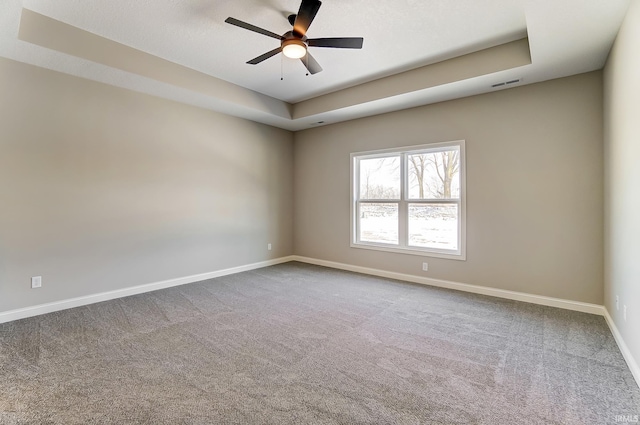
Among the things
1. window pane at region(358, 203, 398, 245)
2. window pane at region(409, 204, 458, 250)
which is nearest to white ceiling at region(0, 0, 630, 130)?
window pane at region(409, 204, 458, 250)

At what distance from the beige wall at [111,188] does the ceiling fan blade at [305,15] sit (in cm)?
282

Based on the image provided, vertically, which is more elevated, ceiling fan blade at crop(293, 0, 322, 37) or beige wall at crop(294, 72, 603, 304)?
ceiling fan blade at crop(293, 0, 322, 37)

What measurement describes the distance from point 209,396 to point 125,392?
1.91 ft

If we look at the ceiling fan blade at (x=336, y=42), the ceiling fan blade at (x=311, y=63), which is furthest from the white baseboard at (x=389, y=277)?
the ceiling fan blade at (x=311, y=63)

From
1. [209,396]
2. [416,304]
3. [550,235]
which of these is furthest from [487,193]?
[209,396]

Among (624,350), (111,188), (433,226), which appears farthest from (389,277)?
(111,188)

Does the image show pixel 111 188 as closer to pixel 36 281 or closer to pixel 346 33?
pixel 36 281

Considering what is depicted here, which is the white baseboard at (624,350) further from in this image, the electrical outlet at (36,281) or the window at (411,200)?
the electrical outlet at (36,281)

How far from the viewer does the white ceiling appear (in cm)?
270

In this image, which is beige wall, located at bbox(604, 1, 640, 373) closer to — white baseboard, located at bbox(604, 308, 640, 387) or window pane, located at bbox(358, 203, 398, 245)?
white baseboard, located at bbox(604, 308, 640, 387)

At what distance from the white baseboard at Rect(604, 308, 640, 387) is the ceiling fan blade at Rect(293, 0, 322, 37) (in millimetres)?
3589

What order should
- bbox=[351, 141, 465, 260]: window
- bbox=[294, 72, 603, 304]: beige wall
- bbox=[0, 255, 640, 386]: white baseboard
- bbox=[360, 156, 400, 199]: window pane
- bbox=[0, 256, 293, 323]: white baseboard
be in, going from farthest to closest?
bbox=[360, 156, 400, 199]: window pane < bbox=[351, 141, 465, 260]: window < bbox=[294, 72, 603, 304]: beige wall < bbox=[0, 256, 293, 323]: white baseboard < bbox=[0, 255, 640, 386]: white baseboard

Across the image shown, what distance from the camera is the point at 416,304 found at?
149 inches

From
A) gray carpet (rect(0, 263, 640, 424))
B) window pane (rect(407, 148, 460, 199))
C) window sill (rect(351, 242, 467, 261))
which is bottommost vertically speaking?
gray carpet (rect(0, 263, 640, 424))
